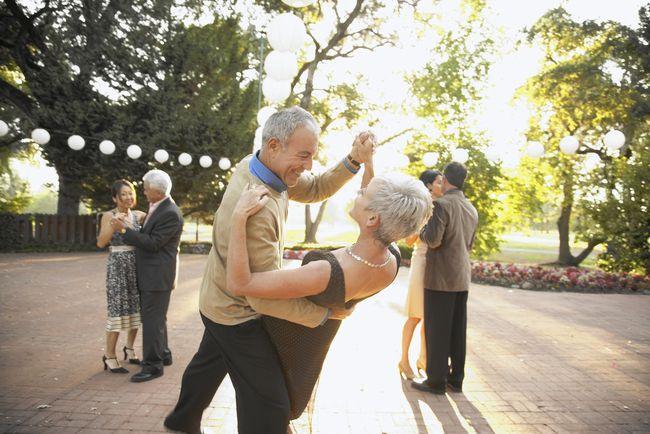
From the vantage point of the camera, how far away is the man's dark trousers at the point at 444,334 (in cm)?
405

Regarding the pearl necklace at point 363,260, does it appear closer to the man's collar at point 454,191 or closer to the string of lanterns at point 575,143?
the man's collar at point 454,191

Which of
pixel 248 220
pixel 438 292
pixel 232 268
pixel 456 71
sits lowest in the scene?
pixel 438 292

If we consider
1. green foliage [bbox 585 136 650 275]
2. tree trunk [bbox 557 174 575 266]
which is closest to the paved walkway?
green foliage [bbox 585 136 650 275]

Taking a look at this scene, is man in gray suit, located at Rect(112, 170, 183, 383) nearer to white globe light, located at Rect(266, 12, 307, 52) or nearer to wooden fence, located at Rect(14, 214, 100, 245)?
white globe light, located at Rect(266, 12, 307, 52)

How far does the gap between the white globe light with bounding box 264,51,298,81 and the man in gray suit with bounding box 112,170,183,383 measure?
98.9 inches

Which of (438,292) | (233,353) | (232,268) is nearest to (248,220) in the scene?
(232,268)

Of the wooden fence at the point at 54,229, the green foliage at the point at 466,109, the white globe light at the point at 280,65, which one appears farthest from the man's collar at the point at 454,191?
the wooden fence at the point at 54,229

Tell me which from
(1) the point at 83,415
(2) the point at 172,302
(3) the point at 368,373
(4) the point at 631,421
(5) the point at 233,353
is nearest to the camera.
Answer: (5) the point at 233,353

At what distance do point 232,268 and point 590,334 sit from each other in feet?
22.5

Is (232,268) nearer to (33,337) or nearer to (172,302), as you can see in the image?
(33,337)

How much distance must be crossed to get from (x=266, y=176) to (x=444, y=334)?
2.77 meters

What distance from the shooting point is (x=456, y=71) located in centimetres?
1561

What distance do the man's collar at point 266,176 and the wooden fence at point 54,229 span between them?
56.6 feet

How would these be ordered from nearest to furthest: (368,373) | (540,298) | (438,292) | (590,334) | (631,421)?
(631,421)
(438,292)
(368,373)
(590,334)
(540,298)
